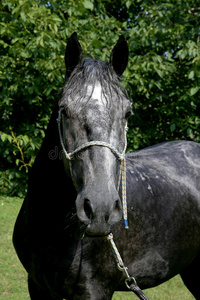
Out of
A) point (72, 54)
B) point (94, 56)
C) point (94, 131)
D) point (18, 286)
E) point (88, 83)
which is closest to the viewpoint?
point (94, 131)

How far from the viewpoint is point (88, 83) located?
1.68 meters

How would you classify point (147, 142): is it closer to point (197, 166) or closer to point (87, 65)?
point (197, 166)

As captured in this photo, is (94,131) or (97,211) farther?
(94,131)

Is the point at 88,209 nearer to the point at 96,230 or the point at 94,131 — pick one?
the point at 96,230

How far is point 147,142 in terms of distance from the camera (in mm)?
7480

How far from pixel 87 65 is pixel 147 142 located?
19.1ft

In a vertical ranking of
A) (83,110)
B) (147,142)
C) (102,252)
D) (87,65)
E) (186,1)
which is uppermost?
(186,1)

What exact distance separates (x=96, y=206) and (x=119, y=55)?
2.93 feet

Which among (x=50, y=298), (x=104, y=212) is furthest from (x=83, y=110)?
(x=50, y=298)

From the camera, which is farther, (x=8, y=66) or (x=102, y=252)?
(x=8, y=66)

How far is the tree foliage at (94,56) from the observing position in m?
5.95

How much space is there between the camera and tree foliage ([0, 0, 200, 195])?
A: 595 centimetres

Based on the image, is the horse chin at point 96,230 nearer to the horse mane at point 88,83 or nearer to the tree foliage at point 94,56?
the horse mane at point 88,83

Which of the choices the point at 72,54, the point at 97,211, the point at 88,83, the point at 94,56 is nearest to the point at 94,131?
the point at 88,83
